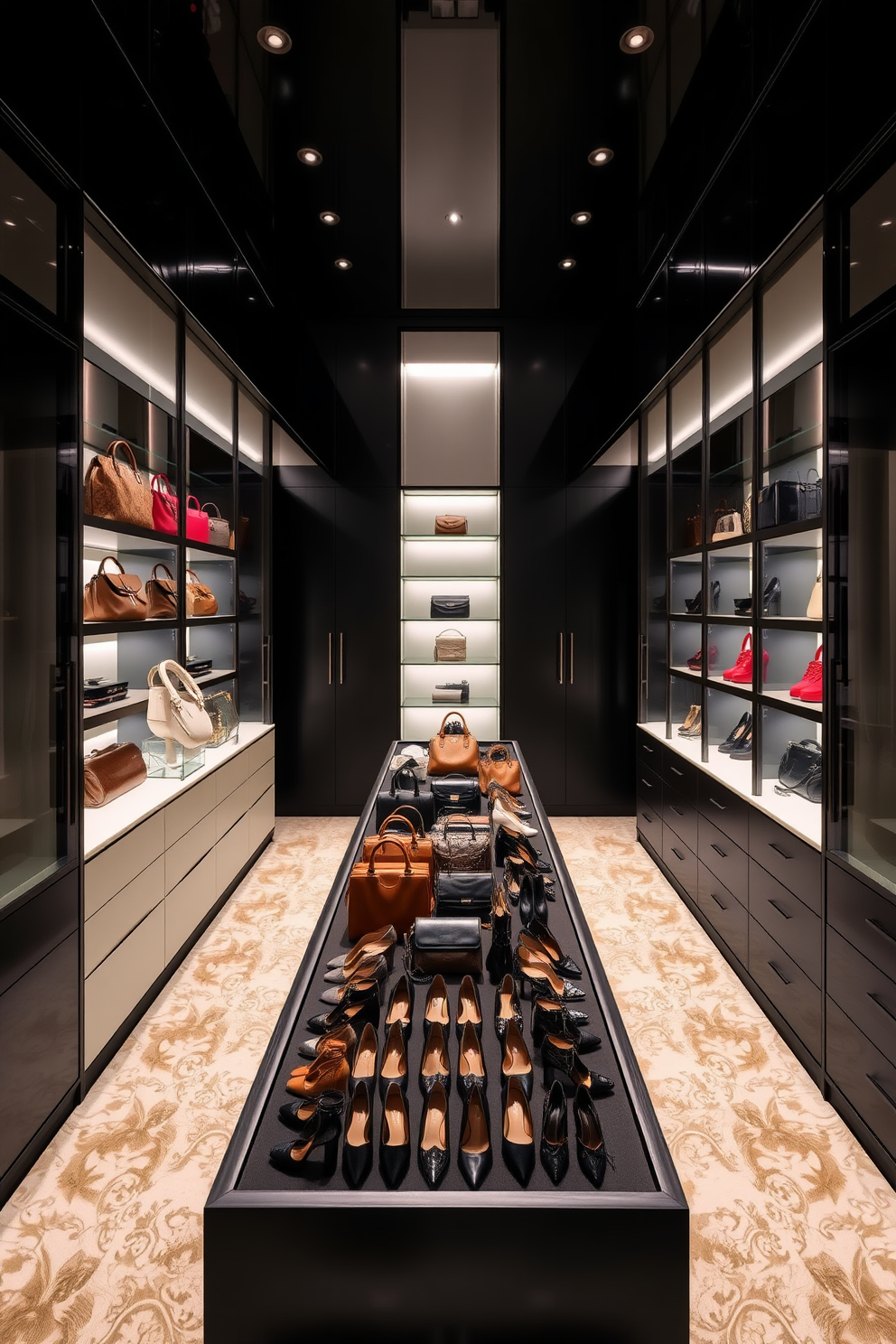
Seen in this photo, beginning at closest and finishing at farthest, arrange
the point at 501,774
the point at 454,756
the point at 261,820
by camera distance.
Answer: the point at 501,774 < the point at 454,756 < the point at 261,820

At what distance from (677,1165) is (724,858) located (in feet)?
4.25

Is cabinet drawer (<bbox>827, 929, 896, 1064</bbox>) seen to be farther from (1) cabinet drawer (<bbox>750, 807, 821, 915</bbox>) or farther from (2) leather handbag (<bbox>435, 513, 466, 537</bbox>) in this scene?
(2) leather handbag (<bbox>435, 513, 466, 537</bbox>)

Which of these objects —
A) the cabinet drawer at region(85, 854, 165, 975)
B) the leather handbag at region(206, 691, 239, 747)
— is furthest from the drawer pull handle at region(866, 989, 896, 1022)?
the leather handbag at region(206, 691, 239, 747)

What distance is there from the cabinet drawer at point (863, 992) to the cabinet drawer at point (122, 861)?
2153mm

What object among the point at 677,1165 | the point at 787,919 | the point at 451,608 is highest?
the point at 451,608

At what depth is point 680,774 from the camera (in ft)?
11.1

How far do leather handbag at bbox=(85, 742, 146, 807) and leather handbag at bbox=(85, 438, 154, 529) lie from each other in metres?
0.86

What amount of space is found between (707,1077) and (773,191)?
2753mm

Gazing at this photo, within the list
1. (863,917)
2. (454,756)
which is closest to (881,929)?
(863,917)

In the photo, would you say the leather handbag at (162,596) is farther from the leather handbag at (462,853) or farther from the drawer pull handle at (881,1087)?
the drawer pull handle at (881,1087)

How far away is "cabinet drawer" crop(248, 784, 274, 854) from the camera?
3723 millimetres

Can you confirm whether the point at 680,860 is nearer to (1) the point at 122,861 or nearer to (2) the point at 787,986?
(2) the point at 787,986

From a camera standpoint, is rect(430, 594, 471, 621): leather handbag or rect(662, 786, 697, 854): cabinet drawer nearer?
rect(662, 786, 697, 854): cabinet drawer

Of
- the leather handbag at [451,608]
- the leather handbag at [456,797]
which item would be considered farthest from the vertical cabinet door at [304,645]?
the leather handbag at [456,797]
